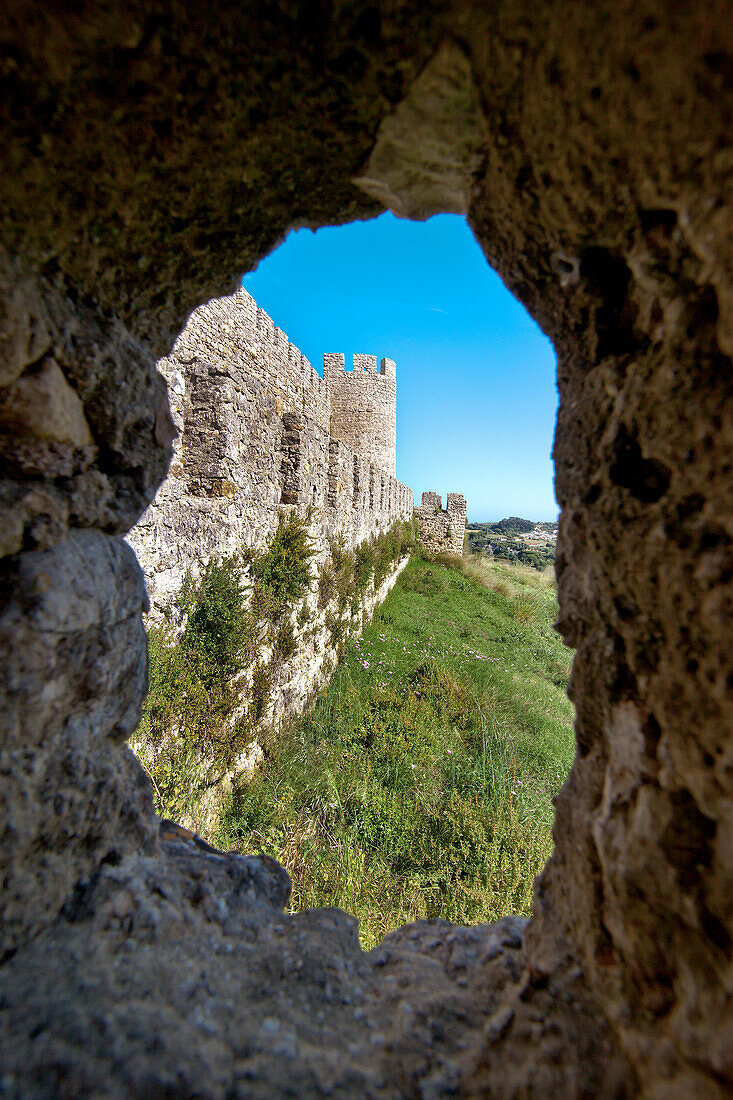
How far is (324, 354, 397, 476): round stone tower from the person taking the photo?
16578 millimetres

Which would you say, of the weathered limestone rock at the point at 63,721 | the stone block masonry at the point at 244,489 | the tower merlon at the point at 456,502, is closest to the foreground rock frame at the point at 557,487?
the weathered limestone rock at the point at 63,721

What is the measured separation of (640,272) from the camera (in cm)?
85

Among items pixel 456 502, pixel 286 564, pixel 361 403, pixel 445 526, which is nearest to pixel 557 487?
pixel 286 564

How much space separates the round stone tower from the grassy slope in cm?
1096

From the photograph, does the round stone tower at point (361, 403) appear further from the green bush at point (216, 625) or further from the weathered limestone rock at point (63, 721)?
the weathered limestone rock at point (63, 721)

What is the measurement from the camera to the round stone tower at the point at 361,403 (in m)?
16.6

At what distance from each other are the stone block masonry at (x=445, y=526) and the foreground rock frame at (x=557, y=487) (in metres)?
15.4

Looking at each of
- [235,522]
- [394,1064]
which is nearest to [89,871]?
[394,1064]

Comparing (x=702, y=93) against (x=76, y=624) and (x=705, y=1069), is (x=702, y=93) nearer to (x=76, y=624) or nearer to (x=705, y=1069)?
(x=705, y=1069)

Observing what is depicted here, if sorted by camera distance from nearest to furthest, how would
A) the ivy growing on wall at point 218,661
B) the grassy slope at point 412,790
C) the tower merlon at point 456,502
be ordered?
1. the ivy growing on wall at point 218,661
2. the grassy slope at point 412,790
3. the tower merlon at point 456,502

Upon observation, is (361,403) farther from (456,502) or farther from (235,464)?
(235,464)

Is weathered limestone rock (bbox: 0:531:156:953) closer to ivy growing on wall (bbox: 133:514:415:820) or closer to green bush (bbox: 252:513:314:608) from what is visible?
ivy growing on wall (bbox: 133:514:415:820)

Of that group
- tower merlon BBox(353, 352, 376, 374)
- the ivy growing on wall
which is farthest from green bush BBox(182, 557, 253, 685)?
tower merlon BBox(353, 352, 376, 374)

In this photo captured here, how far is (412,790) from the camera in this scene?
3.92 meters
